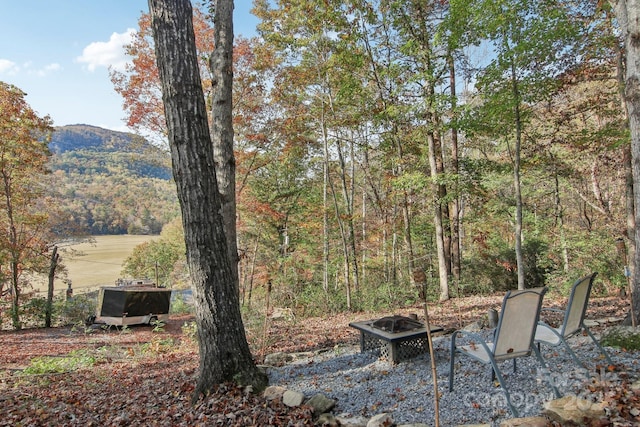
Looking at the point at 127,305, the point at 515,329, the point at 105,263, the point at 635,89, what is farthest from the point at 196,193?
the point at 105,263

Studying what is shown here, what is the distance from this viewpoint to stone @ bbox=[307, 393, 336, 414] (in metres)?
2.57

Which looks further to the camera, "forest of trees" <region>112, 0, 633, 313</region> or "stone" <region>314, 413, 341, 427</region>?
"forest of trees" <region>112, 0, 633, 313</region>

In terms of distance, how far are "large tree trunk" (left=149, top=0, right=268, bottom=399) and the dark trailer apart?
8.90m

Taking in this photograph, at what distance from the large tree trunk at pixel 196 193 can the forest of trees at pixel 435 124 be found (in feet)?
10.8

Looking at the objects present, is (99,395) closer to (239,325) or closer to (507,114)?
(239,325)

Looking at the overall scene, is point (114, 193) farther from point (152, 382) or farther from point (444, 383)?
point (444, 383)

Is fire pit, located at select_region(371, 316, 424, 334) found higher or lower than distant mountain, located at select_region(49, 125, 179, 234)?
lower

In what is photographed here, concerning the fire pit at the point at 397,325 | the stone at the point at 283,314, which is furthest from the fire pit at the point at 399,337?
the stone at the point at 283,314

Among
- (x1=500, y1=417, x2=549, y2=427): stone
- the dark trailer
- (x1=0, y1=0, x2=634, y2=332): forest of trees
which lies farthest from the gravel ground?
the dark trailer

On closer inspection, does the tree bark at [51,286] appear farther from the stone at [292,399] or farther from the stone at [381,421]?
the stone at [381,421]

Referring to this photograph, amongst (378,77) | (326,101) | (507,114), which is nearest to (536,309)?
(507,114)

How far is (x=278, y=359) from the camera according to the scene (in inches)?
167

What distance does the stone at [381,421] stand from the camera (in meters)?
2.18

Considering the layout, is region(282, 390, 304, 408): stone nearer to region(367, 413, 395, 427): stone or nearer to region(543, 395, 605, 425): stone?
region(367, 413, 395, 427): stone
